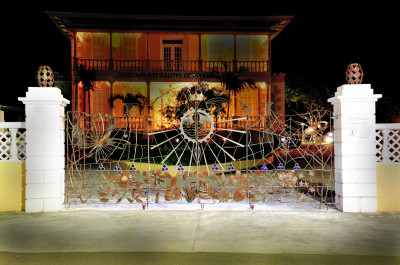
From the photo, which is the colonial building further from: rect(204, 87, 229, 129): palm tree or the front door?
rect(204, 87, 229, 129): palm tree

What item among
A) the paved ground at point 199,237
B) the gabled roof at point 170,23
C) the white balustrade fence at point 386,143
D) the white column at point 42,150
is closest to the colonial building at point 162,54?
the gabled roof at point 170,23

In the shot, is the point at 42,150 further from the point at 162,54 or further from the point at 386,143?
the point at 162,54

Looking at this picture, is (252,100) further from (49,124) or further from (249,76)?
(49,124)

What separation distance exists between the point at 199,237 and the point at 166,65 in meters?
17.8

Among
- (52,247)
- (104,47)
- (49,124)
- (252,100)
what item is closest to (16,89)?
(104,47)

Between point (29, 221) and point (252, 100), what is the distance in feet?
57.6

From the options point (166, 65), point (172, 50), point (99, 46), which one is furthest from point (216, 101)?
point (99, 46)

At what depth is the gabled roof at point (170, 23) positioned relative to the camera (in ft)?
67.6

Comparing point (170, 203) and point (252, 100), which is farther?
point (252, 100)

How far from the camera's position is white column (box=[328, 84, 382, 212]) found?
6422mm

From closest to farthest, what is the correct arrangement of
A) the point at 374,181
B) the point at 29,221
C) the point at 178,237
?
1. the point at 178,237
2. the point at 29,221
3. the point at 374,181

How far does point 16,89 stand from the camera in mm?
27031

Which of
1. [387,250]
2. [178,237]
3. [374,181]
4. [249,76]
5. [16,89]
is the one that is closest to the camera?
[387,250]

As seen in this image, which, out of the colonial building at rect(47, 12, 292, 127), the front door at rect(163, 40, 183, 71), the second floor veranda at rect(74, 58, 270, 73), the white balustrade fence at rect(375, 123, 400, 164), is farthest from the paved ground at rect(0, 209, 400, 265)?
the front door at rect(163, 40, 183, 71)
